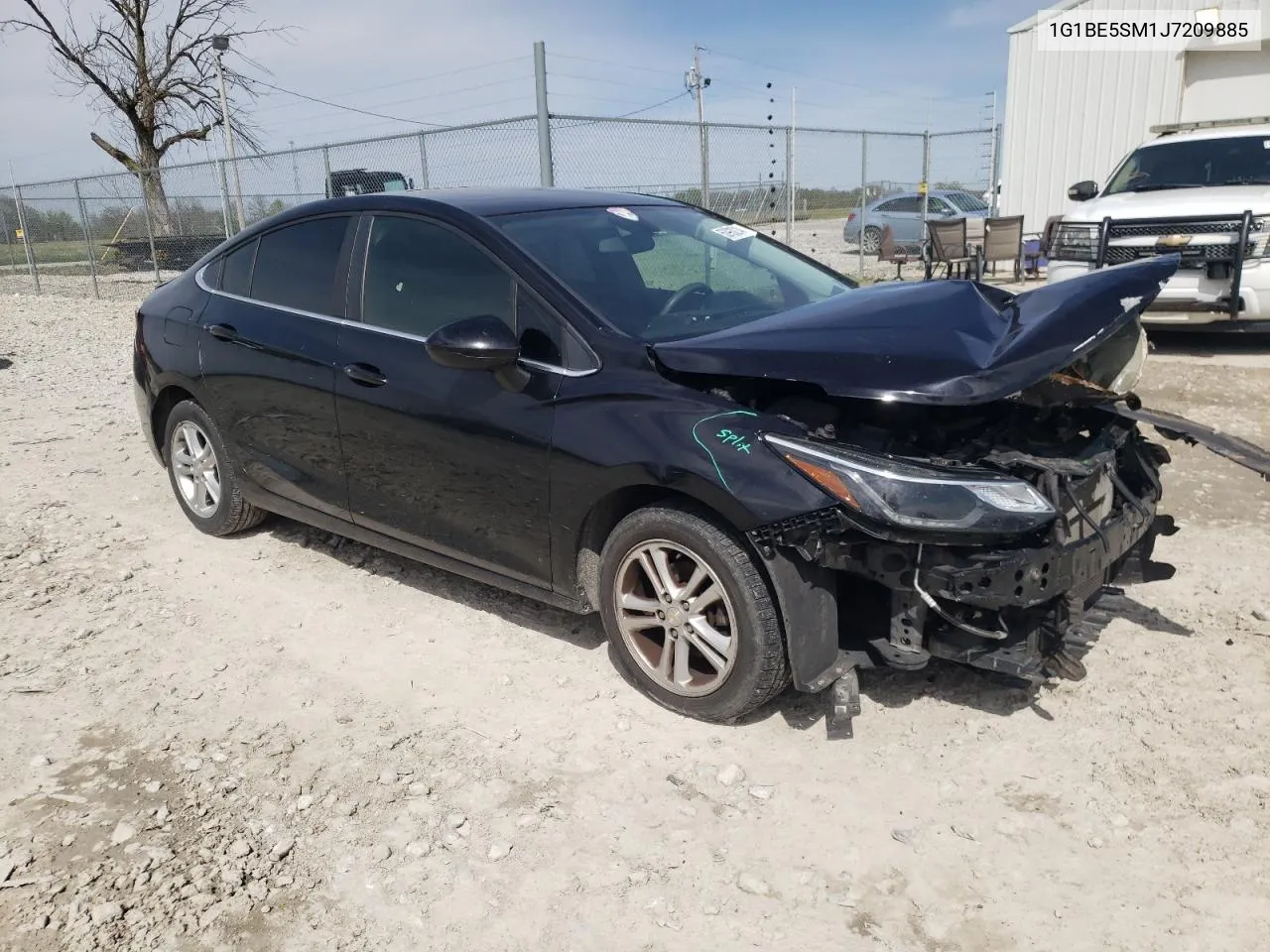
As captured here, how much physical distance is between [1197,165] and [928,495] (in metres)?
8.77

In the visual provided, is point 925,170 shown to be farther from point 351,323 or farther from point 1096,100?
point 351,323

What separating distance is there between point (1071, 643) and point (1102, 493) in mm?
495

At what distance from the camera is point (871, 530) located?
273 centimetres

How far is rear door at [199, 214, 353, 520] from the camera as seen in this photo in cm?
412

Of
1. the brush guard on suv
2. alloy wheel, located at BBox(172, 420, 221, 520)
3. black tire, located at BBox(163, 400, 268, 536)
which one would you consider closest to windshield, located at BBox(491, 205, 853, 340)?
black tire, located at BBox(163, 400, 268, 536)

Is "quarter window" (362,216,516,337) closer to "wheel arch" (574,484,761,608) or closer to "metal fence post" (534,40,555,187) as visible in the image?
"wheel arch" (574,484,761,608)

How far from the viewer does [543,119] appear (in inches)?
389

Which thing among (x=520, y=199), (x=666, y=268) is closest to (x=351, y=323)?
(x=520, y=199)

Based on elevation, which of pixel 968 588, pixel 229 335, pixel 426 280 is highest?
pixel 426 280

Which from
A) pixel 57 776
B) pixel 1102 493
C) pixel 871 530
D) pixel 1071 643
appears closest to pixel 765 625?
pixel 871 530

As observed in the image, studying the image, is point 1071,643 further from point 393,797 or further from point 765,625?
point 393,797

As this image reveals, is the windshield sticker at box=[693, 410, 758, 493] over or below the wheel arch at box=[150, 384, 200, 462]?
over

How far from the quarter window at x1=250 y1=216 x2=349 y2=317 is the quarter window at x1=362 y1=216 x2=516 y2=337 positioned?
23 cm

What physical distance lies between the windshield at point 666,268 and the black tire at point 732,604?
65 cm
